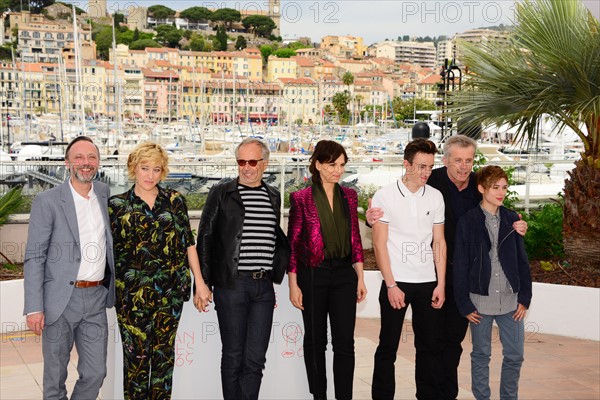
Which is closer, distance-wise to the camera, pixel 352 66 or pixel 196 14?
pixel 352 66

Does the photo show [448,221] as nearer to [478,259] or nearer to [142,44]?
[478,259]

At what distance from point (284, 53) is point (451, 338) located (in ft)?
421

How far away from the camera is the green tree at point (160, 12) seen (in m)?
145

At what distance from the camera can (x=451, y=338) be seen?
14.6 ft

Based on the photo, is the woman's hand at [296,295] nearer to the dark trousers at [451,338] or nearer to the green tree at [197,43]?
the dark trousers at [451,338]

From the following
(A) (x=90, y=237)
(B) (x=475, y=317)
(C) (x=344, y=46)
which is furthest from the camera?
(C) (x=344, y=46)

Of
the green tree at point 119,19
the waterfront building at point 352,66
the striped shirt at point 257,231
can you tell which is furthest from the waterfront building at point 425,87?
the striped shirt at point 257,231

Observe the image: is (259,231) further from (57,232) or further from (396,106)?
(396,106)

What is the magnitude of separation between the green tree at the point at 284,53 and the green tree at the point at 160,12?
2779 centimetres

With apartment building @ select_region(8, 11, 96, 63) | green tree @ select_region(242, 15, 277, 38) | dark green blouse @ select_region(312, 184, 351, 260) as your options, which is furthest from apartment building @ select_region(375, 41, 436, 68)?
dark green blouse @ select_region(312, 184, 351, 260)

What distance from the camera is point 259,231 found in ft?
13.4

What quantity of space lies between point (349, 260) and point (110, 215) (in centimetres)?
133

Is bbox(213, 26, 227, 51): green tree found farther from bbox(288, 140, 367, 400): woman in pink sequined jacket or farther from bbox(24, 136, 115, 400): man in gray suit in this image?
bbox(24, 136, 115, 400): man in gray suit

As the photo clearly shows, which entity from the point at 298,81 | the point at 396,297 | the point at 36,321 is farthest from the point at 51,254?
the point at 298,81
